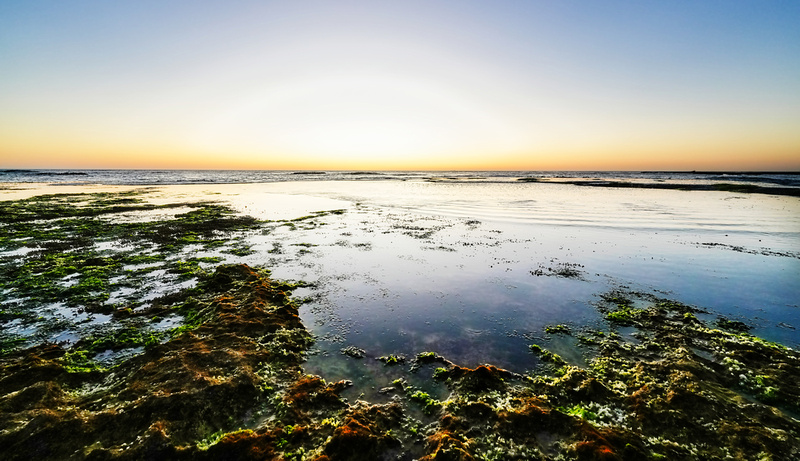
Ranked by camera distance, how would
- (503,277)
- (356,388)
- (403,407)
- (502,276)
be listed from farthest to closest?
(502,276), (503,277), (356,388), (403,407)

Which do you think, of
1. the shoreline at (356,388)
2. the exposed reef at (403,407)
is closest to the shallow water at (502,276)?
the shoreline at (356,388)

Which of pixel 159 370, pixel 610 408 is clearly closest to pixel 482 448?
pixel 610 408

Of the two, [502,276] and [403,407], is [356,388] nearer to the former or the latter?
[403,407]

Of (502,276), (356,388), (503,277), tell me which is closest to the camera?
(356,388)

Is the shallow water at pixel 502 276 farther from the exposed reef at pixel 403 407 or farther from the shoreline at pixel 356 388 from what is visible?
the exposed reef at pixel 403 407

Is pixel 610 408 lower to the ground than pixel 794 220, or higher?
lower

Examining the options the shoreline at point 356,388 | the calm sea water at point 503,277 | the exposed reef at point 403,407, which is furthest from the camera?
the calm sea water at point 503,277

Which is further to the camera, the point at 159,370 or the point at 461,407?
the point at 159,370

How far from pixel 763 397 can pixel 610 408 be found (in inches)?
154

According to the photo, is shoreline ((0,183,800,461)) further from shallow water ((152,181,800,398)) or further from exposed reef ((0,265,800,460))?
shallow water ((152,181,800,398))

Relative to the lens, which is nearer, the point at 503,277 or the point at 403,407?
the point at 403,407

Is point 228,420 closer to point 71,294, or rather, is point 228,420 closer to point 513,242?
point 71,294

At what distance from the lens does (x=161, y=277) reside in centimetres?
1560

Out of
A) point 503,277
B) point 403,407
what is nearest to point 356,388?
point 403,407
